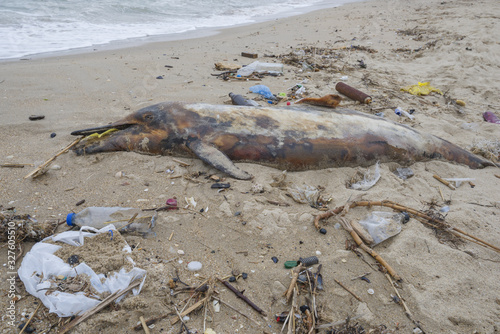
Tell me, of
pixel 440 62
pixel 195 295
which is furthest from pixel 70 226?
pixel 440 62

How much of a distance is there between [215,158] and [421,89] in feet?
16.2

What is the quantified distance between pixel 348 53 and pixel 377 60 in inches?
30.9

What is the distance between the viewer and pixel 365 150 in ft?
12.5

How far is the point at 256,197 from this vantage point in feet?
10.1

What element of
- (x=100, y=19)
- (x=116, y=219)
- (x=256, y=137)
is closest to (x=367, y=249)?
(x=256, y=137)

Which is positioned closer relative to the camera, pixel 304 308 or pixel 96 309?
pixel 96 309

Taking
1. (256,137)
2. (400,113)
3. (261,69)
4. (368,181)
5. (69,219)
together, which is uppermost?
(261,69)

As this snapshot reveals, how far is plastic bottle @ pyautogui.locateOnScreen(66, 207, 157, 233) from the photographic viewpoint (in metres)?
2.49

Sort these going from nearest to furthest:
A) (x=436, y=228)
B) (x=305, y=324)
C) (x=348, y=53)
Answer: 1. (x=305, y=324)
2. (x=436, y=228)
3. (x=348, y=53)

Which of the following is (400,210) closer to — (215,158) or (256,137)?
(256,137)

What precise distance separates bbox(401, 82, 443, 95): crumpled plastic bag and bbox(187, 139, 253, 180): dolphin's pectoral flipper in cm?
461

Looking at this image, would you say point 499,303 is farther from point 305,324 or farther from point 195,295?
point 195,295

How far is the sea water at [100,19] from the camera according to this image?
28.7ft

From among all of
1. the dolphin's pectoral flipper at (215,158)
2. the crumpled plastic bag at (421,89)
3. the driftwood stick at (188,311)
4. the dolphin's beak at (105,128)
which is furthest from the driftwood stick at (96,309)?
the crumpled plastic bag at (421,89)
